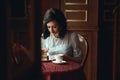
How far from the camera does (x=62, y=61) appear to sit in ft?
8.23

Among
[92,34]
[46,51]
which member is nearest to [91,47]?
[92,34]

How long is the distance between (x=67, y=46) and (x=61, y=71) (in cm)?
63

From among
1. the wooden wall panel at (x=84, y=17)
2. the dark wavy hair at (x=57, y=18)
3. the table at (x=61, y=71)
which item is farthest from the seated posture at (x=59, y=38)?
the wooden wall panel at (x=84, y=17)

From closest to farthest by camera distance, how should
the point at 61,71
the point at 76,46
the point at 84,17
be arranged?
the point at 61,71 → the point at 76,46 → the point at 84,17

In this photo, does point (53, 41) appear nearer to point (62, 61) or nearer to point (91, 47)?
point (62, 61)

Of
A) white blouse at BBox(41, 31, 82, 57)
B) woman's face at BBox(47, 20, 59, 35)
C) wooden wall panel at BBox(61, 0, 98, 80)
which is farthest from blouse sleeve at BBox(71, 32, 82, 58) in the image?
wooden wall panel at BBox(61, 0, 98, 80)

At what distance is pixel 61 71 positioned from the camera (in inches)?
88.8

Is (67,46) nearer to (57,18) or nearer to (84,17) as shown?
(57,18)

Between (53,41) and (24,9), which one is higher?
(24,9)

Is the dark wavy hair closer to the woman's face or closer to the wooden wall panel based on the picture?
the woman's face

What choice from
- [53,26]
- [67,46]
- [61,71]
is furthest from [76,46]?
[61,71]

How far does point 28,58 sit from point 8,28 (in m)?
0.32

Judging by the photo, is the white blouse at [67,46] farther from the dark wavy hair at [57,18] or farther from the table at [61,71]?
the table at [61,71]

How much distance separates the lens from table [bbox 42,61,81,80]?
2.25 m
